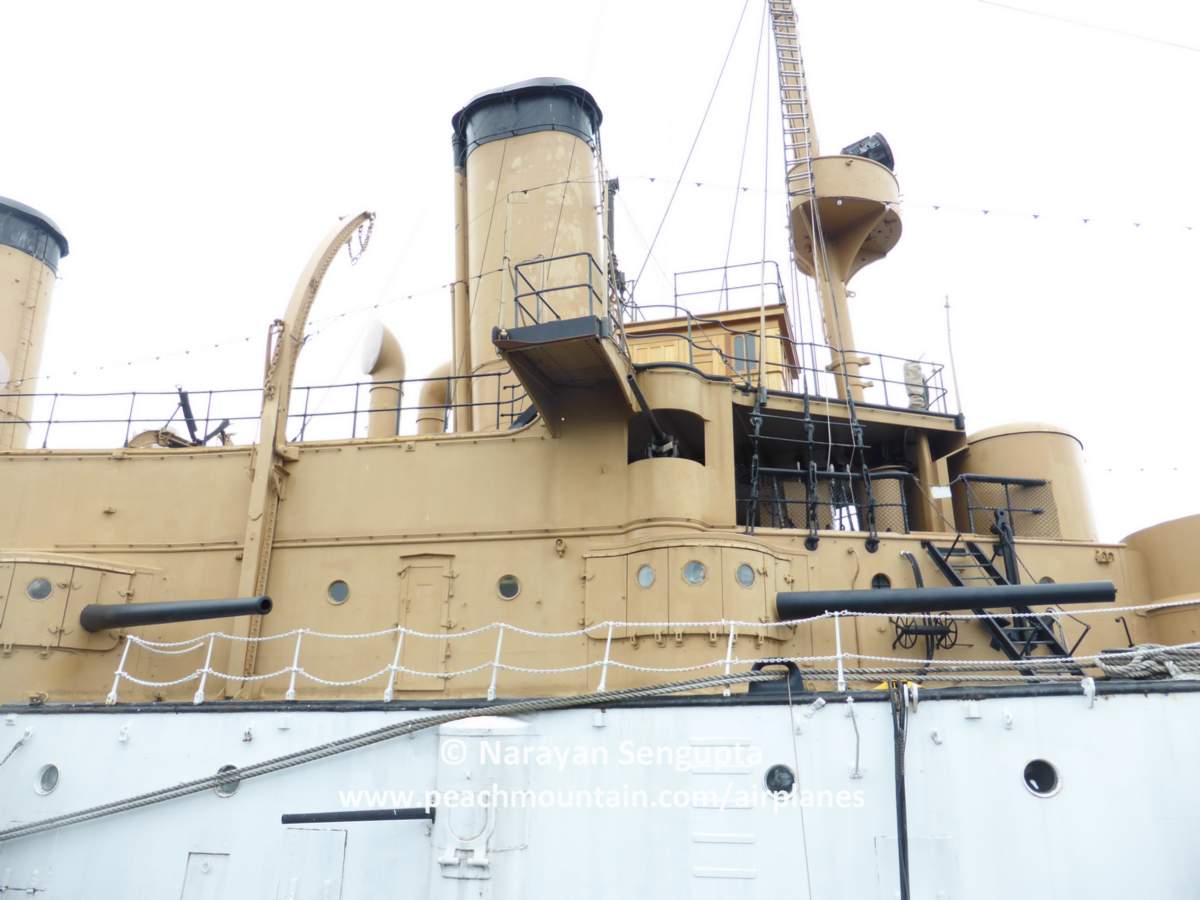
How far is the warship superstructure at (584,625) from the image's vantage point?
6.80 meters

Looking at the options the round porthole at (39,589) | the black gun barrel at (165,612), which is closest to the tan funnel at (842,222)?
the black gun barrel at (165,612)

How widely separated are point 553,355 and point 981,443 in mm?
6481

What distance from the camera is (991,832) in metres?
6.61

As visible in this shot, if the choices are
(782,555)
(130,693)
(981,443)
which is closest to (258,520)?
(130,693)

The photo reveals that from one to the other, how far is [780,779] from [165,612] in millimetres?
6904

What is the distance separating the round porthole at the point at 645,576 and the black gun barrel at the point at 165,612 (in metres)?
3.98

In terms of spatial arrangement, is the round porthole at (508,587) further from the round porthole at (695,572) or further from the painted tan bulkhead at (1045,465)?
the painted tan bulkhead at (1045,465)

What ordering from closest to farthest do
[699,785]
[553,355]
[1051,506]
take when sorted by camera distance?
[699,785], [553,355], [1051,506]

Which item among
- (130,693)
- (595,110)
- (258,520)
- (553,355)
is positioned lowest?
(130,693)

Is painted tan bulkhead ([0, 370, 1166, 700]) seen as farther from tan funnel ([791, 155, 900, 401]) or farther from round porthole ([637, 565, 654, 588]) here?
tan funnel ([791, 155, 900, 401])

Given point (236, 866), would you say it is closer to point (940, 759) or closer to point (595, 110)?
point (940, 759)

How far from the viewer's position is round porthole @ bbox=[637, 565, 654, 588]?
9188 millimetres

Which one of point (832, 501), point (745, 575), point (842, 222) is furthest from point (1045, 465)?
point (745, 575)

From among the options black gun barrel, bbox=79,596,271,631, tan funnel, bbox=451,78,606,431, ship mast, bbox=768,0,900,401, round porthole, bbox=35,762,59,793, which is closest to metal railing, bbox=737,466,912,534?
ship mast, bbox=768,0,900,401
